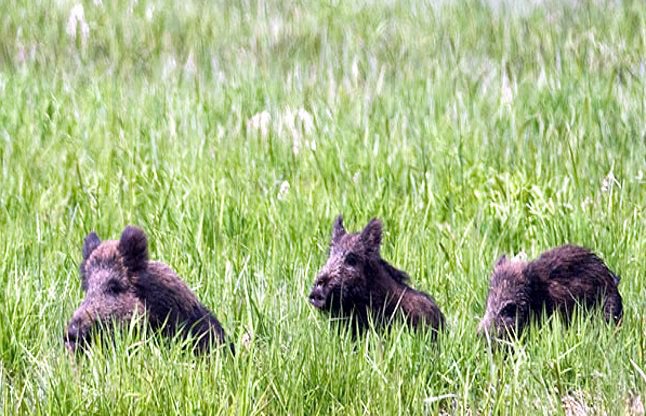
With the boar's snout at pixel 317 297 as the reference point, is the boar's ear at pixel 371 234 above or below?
above

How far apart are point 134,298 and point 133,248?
16 cm

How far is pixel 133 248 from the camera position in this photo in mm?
4223

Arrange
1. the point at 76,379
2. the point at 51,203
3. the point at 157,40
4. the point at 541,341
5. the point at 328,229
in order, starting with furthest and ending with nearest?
the point at 157,40 < the point at 51,203 < the point at 328,229 < the point at 541,341 < the point at 76,379

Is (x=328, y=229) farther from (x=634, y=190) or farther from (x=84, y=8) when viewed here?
(x=84, y=8)

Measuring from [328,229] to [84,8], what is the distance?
224 inches

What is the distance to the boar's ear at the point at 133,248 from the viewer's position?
13.8 feet

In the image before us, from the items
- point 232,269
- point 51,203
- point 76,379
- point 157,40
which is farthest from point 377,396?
point 157,40

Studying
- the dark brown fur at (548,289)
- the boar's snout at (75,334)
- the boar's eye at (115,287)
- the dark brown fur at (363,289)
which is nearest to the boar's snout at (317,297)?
the dark brown fur at (363,289)

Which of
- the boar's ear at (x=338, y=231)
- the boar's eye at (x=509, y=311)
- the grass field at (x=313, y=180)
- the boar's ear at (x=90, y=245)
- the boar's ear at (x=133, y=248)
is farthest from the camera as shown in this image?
the boar's ear at (x=338, y=231)

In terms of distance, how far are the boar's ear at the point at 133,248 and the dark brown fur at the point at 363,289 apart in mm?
623

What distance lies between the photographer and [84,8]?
10766 mm

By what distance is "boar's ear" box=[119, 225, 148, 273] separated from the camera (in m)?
4.21

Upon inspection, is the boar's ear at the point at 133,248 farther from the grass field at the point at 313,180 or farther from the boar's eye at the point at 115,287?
the grass field at the point at 313,180

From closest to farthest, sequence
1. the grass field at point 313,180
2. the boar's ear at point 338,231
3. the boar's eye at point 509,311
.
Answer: the grass field at point 313,180 < the boar's eye at point 509,311 < the boar's ear at point 338,231
